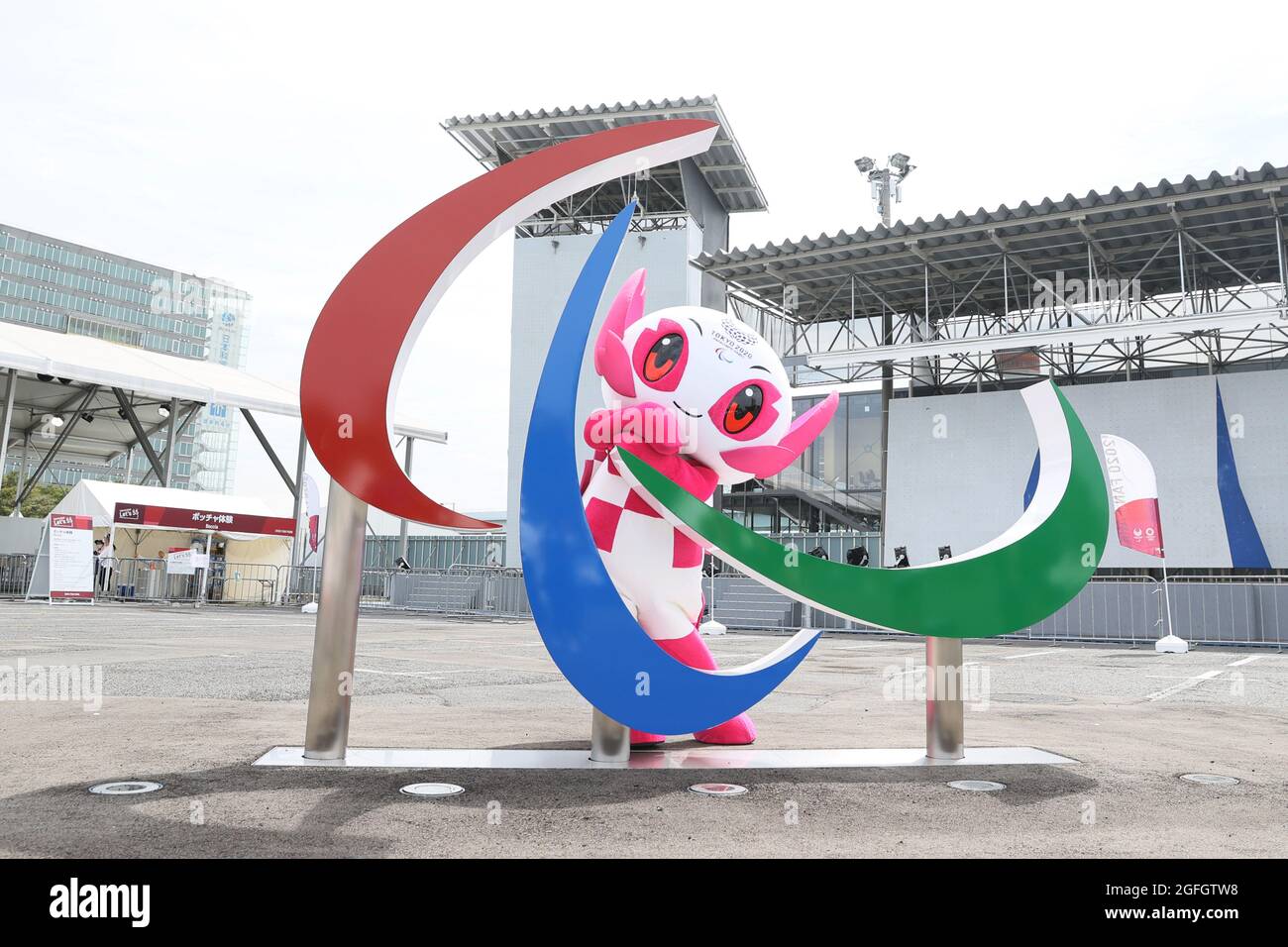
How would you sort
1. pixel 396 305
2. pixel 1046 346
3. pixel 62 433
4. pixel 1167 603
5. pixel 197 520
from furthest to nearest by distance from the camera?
pixel 62 433 → pixel 197 520 → pixel 1046 346 → pixel 1167 603 → pixel 396 305

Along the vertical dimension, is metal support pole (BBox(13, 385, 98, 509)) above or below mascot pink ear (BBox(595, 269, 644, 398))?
above

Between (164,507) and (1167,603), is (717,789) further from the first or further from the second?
(164,507)

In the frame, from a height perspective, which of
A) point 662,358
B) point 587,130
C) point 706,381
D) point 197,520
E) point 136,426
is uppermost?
point 587,130

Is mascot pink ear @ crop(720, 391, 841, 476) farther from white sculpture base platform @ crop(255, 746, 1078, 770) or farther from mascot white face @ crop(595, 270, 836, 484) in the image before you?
white sculpture base platform @ crop(255, 746, 1078, 770)

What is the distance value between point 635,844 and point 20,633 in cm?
1082

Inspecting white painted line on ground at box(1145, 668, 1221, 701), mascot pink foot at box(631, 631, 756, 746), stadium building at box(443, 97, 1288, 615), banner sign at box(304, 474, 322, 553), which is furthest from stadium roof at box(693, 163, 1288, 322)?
mascot pink foot at box(631, 631, 756, 746)

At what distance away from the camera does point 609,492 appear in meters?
4.34

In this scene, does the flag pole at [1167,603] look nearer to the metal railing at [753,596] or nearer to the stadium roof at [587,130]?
the metal railing at [753,596]

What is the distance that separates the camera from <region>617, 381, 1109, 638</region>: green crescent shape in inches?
153

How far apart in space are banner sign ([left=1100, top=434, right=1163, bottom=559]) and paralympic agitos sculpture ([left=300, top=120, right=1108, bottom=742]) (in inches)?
450

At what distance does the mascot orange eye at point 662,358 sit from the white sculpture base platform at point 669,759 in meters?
1.81

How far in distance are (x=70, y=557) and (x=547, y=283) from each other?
1781cm

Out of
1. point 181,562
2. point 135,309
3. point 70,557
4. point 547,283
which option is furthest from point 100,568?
point 135,309

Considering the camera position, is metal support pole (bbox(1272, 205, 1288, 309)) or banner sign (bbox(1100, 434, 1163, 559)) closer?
banner sign (bbox(1100, 434, 1163, 559))
